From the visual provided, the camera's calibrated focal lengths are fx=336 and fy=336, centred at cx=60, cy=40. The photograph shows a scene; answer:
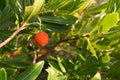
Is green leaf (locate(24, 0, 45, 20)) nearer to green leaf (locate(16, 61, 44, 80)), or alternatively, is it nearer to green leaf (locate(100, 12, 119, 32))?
green leaf (locate(16, 61, 44, 80))

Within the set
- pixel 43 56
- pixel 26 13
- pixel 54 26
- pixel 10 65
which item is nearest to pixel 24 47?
pixel 43 56

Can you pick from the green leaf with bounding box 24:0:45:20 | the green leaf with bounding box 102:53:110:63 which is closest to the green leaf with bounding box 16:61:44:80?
the green leaf with bounding box 24:0:45:20

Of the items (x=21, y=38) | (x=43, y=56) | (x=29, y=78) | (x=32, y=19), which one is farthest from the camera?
(x=43, y=56)

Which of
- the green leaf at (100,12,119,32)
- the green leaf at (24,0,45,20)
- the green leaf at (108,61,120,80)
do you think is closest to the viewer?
the green leaf at (24,0,45,20)

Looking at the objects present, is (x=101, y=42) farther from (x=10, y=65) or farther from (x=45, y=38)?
(x=10, y=65)

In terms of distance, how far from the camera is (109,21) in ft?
5.24

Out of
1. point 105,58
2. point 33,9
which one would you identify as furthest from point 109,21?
point 33,9

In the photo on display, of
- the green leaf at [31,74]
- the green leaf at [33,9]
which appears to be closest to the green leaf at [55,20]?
the green leaf at [33,9]

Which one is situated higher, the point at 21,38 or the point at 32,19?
the point at 32,19

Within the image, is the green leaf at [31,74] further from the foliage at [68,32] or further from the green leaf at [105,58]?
the green leaf at [105,58]

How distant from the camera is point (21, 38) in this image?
6.25ft

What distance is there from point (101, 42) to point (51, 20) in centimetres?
35

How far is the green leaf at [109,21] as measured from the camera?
1563mm

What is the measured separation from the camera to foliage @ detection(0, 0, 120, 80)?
1.43 meters
